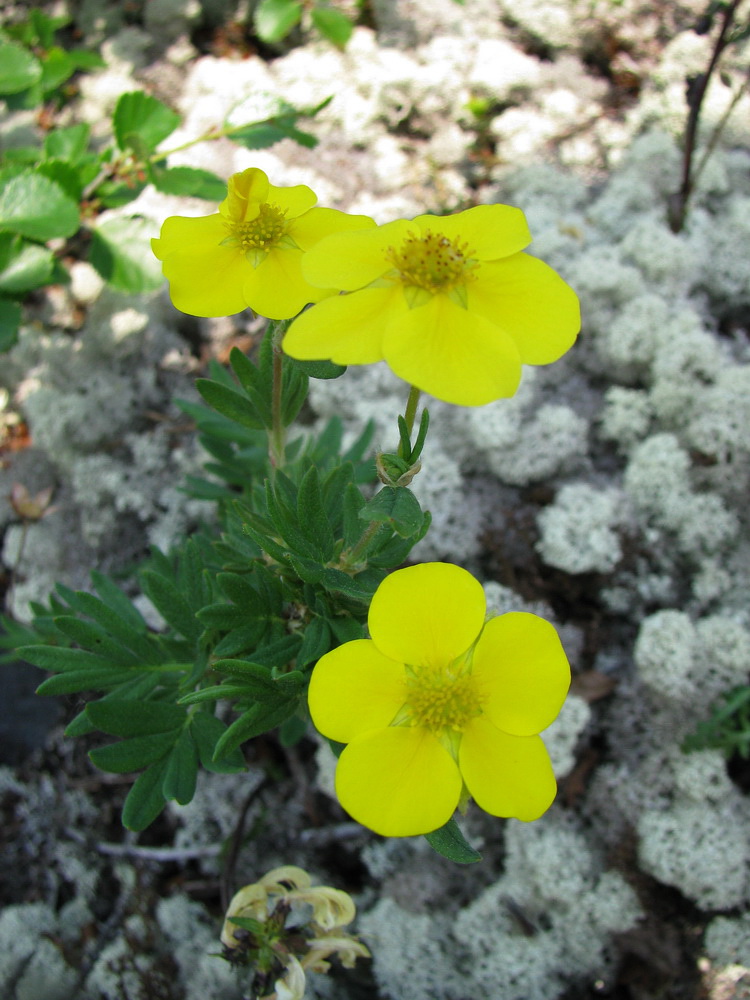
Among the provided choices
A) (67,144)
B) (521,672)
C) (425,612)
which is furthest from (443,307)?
(67,144)

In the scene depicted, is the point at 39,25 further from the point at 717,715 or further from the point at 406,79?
the point at 717,715

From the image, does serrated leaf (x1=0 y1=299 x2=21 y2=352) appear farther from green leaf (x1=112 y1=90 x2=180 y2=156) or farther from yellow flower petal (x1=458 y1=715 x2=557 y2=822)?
yellow flower petal (x1=458 y1=715 x2=557 y2=822)

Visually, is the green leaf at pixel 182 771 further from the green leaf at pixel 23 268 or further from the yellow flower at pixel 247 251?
the green leaf at pixel 23 268

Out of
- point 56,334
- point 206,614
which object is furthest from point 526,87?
point 206,614

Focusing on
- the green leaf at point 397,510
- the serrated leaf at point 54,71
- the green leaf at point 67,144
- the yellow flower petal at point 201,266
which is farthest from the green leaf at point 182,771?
the serrated leaf at point 54,71

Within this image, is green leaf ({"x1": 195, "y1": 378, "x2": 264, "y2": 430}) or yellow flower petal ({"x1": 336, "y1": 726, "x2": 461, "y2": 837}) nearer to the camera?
yellow flower petal ({"x1": 336, "y1": 726, "x2": 461, "y2": 837})

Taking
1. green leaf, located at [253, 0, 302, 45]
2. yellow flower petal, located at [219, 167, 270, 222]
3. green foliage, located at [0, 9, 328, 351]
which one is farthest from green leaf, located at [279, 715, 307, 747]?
green leaf, located at [253, 0, 302, 45]
